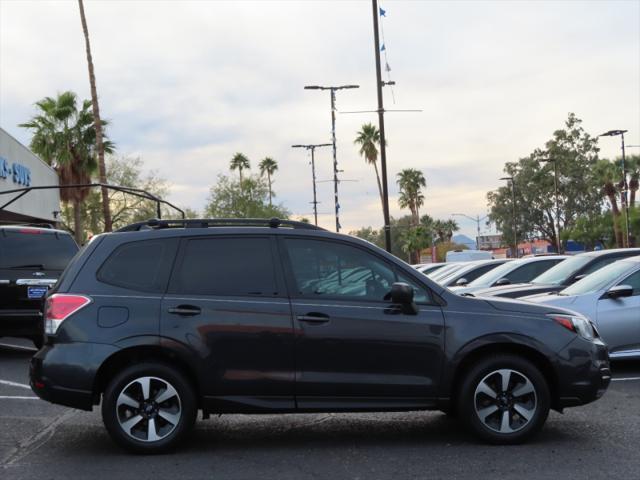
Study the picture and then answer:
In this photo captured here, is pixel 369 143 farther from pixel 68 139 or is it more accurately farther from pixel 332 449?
Result: pixel 332 449

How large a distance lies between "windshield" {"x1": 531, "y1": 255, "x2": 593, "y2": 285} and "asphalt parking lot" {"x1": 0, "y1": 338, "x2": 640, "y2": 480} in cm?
419

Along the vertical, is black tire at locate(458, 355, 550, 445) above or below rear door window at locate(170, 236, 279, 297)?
below

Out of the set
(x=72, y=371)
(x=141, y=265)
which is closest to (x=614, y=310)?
(x=141, y=265)

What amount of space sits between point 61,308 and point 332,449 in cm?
233

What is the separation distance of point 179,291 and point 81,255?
86 centimetres

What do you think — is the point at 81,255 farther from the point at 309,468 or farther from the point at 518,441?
the point at 518,441

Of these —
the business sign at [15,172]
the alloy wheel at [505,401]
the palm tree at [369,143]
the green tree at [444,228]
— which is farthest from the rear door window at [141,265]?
the green tree at [444,228]

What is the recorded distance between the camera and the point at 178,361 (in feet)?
20.7

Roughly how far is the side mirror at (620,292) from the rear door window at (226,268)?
5071 mm

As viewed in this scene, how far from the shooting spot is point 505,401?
21.1 ft

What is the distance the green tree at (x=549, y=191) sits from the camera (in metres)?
80.0

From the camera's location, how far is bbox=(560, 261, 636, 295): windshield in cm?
1010

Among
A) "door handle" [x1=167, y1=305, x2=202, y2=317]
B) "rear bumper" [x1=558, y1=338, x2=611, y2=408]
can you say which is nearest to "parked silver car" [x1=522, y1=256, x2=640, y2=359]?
"rear bumper" [x1=558, y1=338, x2=611, y2=408]

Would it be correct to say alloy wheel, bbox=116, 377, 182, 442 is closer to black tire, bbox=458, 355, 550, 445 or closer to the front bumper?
the front bumper
